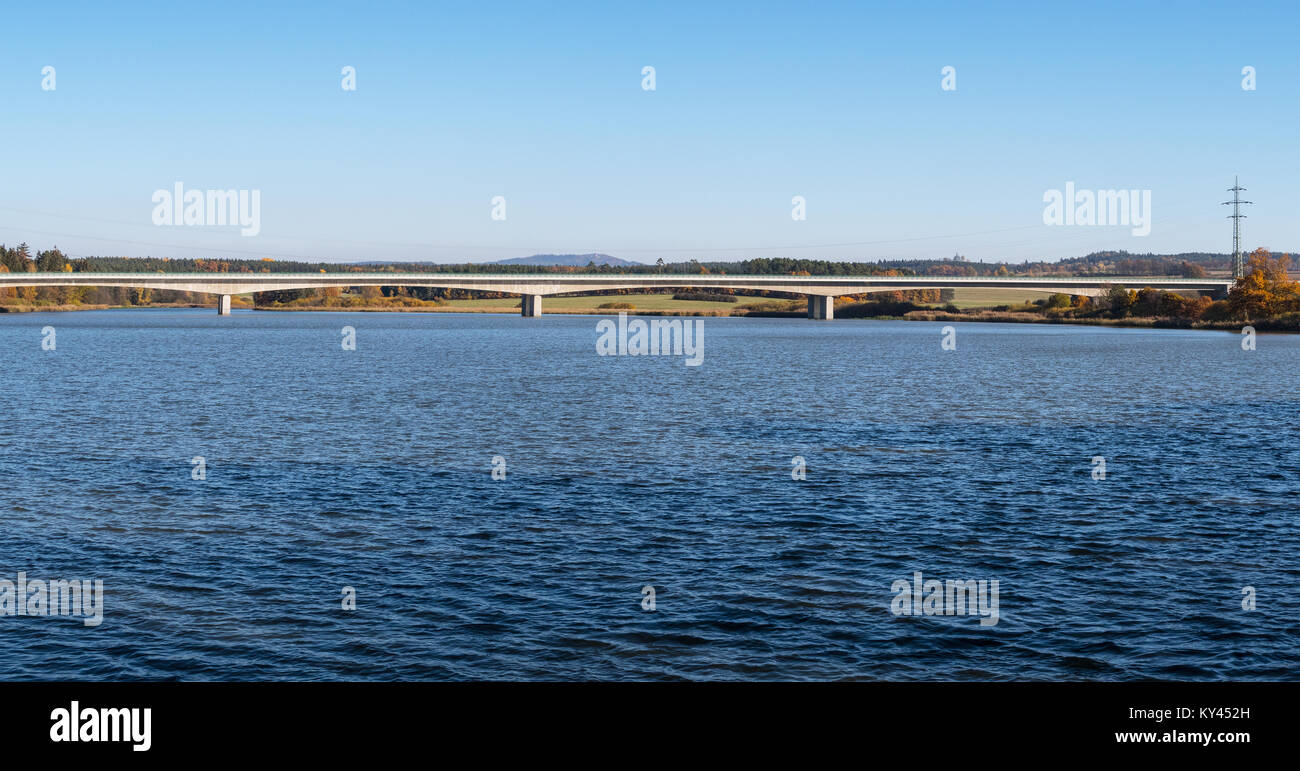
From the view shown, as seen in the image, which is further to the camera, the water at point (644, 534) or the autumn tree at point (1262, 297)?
the autumn tree at point (1262, 297)

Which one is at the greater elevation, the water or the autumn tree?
the autumn tree

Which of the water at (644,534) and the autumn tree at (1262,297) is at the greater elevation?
the autumn tree at (1262,297)

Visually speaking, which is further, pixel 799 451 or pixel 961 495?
pixel 799 451

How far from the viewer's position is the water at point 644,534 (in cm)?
2091

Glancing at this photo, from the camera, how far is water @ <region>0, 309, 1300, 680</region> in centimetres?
2091

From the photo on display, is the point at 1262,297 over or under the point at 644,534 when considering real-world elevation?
over

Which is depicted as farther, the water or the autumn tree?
the autumn tree

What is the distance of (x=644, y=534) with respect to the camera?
3061 centimetres

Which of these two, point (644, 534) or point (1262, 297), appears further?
point (1262, 297)
